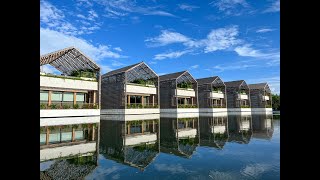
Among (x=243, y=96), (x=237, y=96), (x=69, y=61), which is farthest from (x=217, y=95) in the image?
(x=69, y=61)

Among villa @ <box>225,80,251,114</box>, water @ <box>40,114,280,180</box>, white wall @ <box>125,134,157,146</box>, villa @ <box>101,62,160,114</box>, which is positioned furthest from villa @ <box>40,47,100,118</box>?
villa @ <box>225,80,251,114</box>

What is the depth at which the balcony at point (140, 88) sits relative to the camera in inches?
1479

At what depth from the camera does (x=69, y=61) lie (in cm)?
3284

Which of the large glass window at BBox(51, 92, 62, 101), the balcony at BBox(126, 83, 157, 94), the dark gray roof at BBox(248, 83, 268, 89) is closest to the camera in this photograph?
the large glass window at BBox(51, 92, 62, 101)

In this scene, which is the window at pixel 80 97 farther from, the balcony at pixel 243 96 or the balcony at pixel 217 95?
the balcony at pixel 243 96

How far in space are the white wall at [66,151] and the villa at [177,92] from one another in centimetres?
3208

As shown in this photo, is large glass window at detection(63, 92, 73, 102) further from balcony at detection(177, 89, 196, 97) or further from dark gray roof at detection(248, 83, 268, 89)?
dark gray roof at detection(248, 83, 268, 89)

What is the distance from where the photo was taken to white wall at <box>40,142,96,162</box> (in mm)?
9484

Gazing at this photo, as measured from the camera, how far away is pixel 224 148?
11.6 m

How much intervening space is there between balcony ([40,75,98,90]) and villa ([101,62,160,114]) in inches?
190
